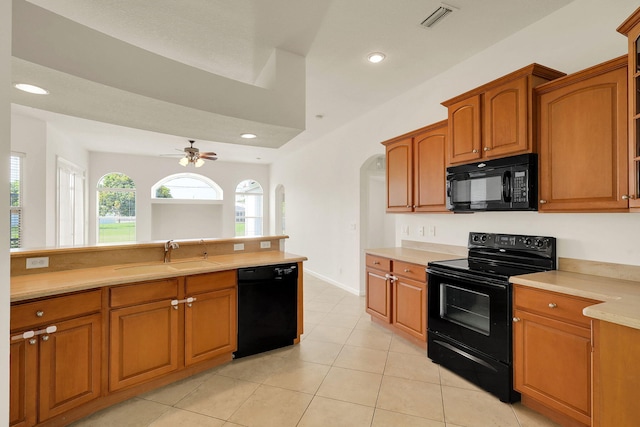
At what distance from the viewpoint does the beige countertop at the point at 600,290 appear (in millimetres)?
1295

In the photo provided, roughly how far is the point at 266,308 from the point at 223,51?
240cm

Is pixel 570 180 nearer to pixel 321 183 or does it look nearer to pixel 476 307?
pixel 476 307

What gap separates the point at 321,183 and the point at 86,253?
4.20 meters

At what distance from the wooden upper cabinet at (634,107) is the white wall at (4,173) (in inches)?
116

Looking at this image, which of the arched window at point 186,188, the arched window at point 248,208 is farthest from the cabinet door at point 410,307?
the arched window at point 186,188

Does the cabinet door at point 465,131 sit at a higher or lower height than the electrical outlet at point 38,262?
higher

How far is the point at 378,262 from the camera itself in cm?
338

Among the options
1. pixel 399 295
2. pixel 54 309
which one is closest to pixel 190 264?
pixel 54 309

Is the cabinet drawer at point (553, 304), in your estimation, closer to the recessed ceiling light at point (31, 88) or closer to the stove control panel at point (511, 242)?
the stove control panel at point (511, 242)

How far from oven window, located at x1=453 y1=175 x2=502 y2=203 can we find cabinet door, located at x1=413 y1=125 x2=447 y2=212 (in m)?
0.22

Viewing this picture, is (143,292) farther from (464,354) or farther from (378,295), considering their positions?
(464,354)

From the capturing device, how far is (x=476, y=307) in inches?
90.7

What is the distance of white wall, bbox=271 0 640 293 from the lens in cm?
202

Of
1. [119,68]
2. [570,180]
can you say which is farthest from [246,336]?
[570,180]
